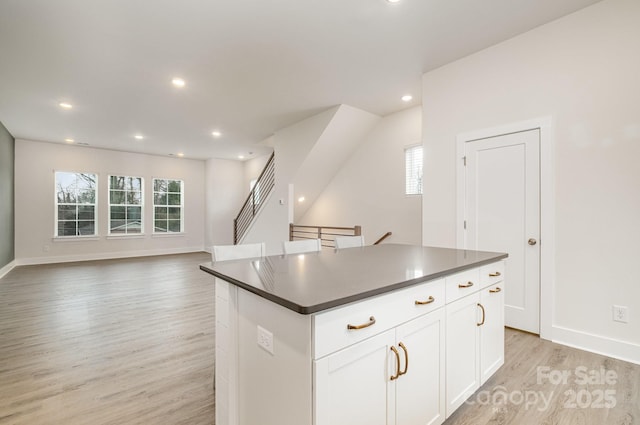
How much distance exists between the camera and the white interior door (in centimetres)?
293

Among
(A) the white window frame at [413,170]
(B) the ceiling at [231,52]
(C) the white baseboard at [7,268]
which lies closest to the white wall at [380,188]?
(A) the white window frame at [413,170]

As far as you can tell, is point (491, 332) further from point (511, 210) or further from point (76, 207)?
point (76, 207)

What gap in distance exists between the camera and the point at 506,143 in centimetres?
310

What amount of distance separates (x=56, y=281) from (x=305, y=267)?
6115 mm

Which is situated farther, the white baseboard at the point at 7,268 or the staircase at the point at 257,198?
the staircase at the point at 257,198

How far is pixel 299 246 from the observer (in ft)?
8.50

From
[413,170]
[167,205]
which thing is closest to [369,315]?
[413,170]

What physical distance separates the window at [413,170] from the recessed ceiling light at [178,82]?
375 centimetres

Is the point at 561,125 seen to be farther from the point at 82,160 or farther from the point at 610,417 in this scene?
the point at 82,160

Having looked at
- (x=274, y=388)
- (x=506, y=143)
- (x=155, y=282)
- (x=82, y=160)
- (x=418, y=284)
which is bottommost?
(x=155, y=282)

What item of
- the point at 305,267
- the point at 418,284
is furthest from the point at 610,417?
A: the point at 305,267

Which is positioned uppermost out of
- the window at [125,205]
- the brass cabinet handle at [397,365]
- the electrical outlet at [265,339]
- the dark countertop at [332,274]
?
the window at [125,205]

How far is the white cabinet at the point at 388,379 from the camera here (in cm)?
105

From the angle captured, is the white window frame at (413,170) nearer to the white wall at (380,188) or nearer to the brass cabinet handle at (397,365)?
the white wall at (380,188)
